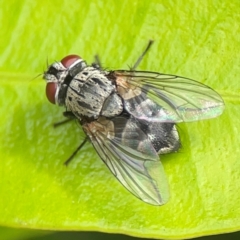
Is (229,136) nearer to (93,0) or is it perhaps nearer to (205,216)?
(205,216)

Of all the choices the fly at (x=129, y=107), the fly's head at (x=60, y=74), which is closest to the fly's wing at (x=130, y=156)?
the fly at (x=129, y=107)

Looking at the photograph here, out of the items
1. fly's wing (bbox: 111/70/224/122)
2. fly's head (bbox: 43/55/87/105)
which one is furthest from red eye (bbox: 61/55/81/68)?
fly's wing (bbox: 111/70/224/122)

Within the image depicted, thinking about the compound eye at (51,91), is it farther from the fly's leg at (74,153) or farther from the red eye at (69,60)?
the fly's leg at (74,153)

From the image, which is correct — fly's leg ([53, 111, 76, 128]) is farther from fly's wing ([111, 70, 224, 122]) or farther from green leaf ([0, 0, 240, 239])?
fly's wing ([111, 70, 224, 122])

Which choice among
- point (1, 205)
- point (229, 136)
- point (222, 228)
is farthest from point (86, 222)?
point (229, 136)

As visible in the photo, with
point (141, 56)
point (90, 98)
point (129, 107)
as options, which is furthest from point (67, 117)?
point (141, 56)
